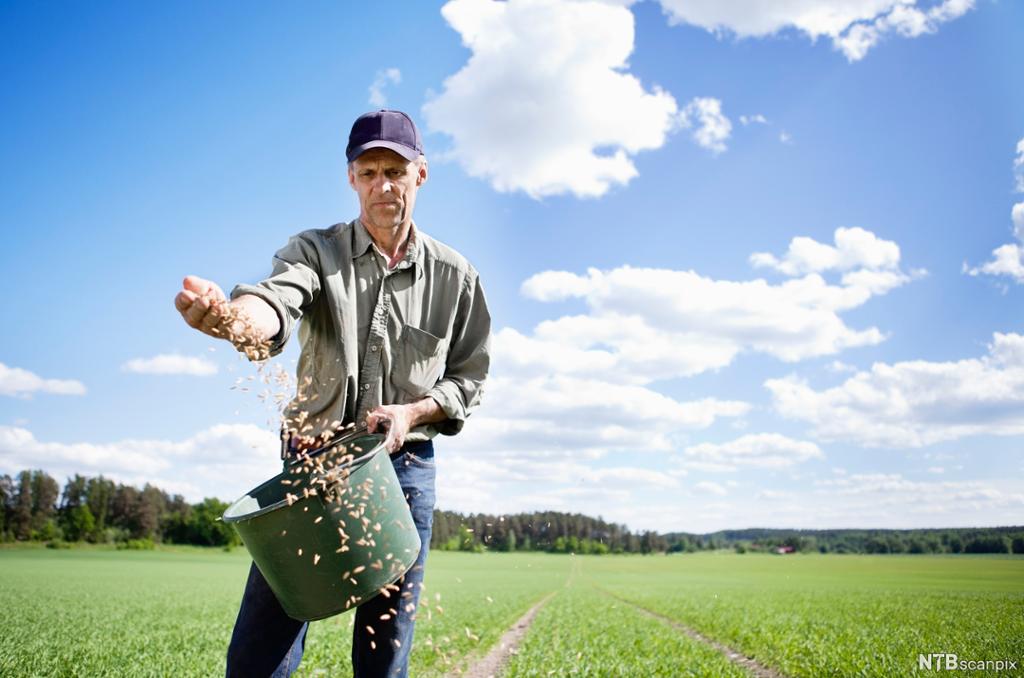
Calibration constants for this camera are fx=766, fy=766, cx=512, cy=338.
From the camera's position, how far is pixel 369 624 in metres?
3.10

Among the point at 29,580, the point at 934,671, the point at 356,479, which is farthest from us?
the point at 29,580

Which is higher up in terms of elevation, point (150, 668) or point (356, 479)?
point (356, 479)

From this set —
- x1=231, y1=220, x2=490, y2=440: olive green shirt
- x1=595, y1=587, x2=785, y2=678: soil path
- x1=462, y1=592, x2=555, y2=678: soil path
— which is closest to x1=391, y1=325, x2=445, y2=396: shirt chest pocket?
x1=231, y1=220, x2=490, y2=440: olive green shirt

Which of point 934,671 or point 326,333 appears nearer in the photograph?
point 326,333

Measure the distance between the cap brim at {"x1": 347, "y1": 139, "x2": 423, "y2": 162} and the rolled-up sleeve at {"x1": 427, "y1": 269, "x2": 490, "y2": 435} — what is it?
64cm

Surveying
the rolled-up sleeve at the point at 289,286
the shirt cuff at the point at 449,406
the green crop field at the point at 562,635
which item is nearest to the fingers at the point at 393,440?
the shirt cuff at the point at 449,406

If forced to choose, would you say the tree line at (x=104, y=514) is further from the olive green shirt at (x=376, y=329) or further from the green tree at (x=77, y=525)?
the olive green shirt at (x=376, y=329)

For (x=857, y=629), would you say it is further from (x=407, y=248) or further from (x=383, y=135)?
(x=383, y=135)

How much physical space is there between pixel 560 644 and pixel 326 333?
30.6 feet

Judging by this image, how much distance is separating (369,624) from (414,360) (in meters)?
1.08

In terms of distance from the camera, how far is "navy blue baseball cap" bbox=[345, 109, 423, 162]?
2961mm

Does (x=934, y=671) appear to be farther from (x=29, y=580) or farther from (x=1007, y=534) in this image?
(x=29, y=580)

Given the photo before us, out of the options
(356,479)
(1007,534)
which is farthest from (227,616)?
(1007,534)

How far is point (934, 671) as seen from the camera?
9.00 metres
